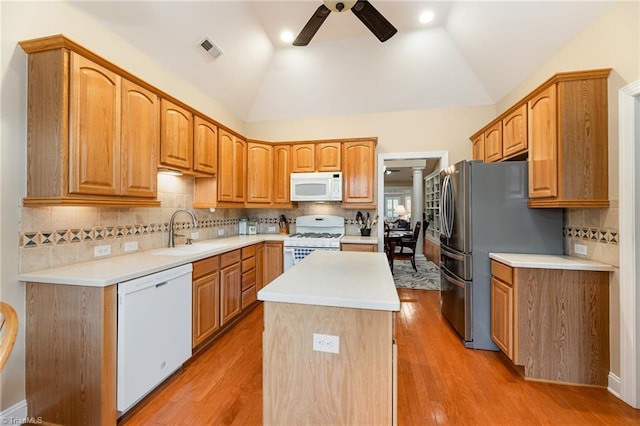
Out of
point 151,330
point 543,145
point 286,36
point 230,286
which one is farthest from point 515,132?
point 151,330

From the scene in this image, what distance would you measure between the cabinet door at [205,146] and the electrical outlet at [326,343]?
7.62ft

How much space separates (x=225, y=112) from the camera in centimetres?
410

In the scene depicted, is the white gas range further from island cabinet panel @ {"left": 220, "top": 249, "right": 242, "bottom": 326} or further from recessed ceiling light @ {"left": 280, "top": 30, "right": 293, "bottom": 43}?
recessed ceiling light @ {"left": 280, "top": 30, "right": 293, "bottom": 43}

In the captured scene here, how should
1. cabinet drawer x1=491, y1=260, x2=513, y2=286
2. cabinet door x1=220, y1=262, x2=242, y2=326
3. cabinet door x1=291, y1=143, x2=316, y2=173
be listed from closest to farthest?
1. cabinet drawer x1=491, y1=260, x2=513, y2=286
2. cabinet door x1=220, y1=262, x2=242, y2=326
3. cabinet door x1=291, y1=143, x2=316, y2=173

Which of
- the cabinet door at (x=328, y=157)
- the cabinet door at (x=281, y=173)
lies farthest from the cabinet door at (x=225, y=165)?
the cabinet door at (x=328, y=157)

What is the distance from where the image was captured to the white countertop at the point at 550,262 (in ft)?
6.62

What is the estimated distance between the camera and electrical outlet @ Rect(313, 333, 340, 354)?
125 centimetres

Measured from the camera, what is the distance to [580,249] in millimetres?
2285

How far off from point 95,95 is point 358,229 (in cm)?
346

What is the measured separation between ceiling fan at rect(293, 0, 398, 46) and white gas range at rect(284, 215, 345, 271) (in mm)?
2302

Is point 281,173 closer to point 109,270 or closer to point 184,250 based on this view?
point 184,250

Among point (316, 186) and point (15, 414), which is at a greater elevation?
point (316, 186)

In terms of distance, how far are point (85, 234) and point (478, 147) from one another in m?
4.39

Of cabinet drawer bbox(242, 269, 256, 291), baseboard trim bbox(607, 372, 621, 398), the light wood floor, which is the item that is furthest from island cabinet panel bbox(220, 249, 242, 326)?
baseboard trim bbox(607, 372, 621, 398)
